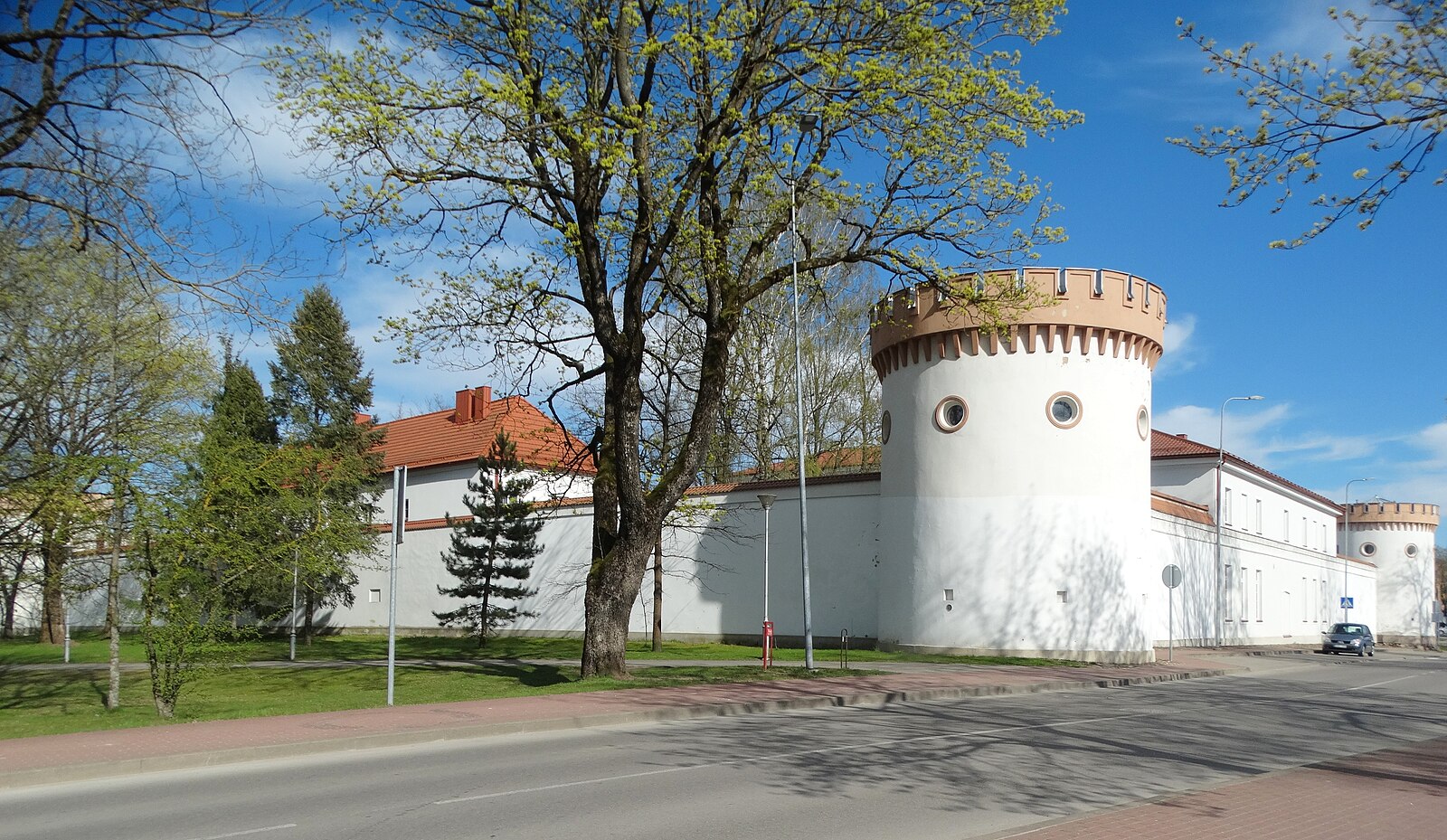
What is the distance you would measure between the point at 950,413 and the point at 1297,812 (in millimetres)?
21441

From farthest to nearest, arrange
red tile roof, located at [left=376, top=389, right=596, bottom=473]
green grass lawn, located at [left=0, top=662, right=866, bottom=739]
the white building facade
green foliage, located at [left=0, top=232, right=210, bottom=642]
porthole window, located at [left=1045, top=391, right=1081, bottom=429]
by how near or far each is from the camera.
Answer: red tile roof, located at [left=376, top=389, right=596, bottom=473] → porthole window, located at [left=1045, top=391, right=1081, bottom=429] → the white building facade → green grass lawn, located at [left=0, top=662, right=866, bottom=739] → green foliage, located at [left=0, top=232, right=210, bottom=642]

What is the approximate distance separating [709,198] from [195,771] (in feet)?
38.5

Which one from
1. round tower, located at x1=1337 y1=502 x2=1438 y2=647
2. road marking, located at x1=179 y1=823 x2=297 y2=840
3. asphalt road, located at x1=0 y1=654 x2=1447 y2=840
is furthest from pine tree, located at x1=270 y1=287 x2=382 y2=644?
round tower, located at x1=1337 y1=502 x2=1438 y2=647

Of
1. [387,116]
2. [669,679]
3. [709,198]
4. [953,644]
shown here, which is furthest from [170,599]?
[953,644]

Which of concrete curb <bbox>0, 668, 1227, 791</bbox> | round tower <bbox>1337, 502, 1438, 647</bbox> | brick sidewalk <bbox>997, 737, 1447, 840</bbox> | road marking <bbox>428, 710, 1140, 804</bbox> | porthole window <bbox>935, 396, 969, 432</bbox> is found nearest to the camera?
brick sidewalk <bbox>997, 737, 1447, 840</bbox>

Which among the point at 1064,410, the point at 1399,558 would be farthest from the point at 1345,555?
the point at 1064,410

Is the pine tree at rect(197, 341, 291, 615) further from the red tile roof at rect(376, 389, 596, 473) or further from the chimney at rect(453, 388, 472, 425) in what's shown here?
the chimney at rect(453, 388, 472, 425)

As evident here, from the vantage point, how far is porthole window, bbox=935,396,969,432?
29.4 metres

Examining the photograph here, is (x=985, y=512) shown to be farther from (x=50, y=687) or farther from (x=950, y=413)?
(x=50, y=687)

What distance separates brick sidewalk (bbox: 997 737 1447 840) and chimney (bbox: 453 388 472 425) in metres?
46.4

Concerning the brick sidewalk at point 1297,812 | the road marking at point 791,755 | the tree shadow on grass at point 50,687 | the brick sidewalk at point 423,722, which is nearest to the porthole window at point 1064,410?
the brick sidewalk at point 423,722

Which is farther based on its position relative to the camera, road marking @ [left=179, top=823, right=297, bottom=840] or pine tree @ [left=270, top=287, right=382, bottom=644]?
pine tree @ [left=270, top=287, right=382, bottom=644]

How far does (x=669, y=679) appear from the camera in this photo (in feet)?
63.2

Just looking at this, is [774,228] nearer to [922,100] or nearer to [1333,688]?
[922,100]
